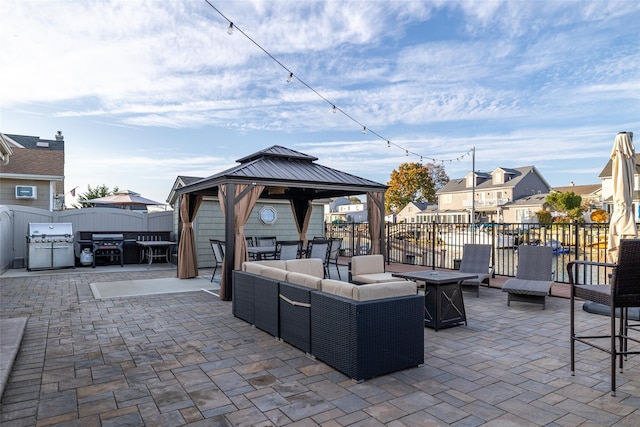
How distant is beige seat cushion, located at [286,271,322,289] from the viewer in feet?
12.0

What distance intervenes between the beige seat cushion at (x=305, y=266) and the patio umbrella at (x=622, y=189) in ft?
13.9

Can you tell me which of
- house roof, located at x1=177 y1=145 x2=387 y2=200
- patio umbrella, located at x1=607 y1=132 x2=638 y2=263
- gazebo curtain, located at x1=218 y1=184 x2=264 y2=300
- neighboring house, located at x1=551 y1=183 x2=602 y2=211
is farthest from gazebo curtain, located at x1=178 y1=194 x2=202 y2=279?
neighboring house, located at x1=551 y1=183 x2=602 y2=211

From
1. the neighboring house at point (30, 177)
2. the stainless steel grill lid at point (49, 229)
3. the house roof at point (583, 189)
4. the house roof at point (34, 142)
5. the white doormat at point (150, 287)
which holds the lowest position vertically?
the white doormat at point (150, 287)

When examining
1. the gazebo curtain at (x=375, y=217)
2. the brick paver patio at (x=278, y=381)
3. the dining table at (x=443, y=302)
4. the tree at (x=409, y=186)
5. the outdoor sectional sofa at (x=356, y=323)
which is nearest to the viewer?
the brick paver patio at (x=278, y=381)

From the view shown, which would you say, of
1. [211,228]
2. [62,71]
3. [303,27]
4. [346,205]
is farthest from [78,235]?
[346,205]

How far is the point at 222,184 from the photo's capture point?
6711 mm

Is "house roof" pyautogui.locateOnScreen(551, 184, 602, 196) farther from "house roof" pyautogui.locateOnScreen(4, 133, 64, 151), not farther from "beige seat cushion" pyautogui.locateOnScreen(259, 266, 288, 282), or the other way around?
"beige seat cushion" pyautogui.locateOnScreen(259, 266, 288, 282)

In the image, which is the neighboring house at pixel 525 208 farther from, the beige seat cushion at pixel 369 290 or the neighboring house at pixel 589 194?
the beige seat cushion at pixel 369 290

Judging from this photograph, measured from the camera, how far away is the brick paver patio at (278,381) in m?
2.49

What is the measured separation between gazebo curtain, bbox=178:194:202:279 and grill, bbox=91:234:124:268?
11.5 ft

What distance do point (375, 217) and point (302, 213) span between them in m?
2.65

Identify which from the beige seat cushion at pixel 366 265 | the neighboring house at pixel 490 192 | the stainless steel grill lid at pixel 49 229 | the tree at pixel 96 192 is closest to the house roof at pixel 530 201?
the neighboring house at pixel 490 192

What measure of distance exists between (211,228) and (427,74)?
25.2 feet

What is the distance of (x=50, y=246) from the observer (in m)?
10.1
